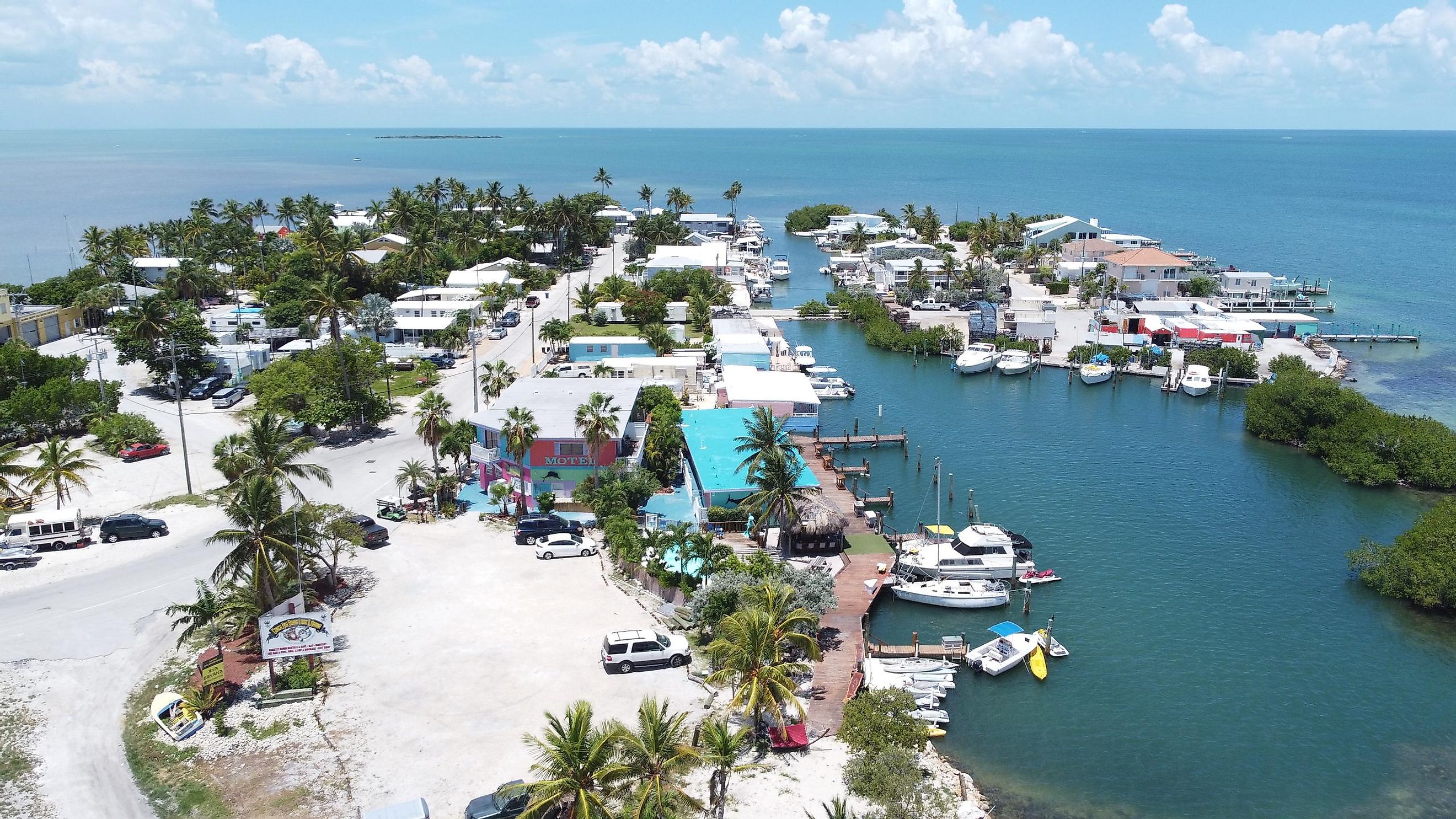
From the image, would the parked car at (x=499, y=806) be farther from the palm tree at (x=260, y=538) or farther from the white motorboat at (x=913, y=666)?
the white motorboat at (x=913, y=666)

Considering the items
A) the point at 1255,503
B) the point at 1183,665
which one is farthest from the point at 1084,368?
the point at 1183,665

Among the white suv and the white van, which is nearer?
the white suv

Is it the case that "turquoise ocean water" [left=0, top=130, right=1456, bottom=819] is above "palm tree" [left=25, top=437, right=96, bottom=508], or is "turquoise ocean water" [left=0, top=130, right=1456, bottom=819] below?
below

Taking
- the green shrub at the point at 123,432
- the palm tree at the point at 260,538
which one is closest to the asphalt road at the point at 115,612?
the green shrub at the point at 123,432

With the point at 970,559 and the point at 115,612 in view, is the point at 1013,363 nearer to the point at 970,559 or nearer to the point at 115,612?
the point at 970,559

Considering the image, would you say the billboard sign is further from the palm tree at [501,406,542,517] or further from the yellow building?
the yellow building

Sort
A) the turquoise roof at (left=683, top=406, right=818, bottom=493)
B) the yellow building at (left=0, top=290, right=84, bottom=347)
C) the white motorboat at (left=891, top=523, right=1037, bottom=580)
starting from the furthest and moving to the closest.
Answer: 1. the yellow building at (left=0, top=290, right=84, bottom=347)
2. the turquoise roof at (left=683, top=406, right=818, bottom=493)
3. the white motorboat at (left=891, top=523, right=1037, bottom=580)

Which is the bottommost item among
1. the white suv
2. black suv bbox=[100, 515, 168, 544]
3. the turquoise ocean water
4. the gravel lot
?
the turquoise ocean water

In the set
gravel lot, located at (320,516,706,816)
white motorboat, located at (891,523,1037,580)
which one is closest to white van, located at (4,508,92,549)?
gravel lot, located at (320,516,706,816)
